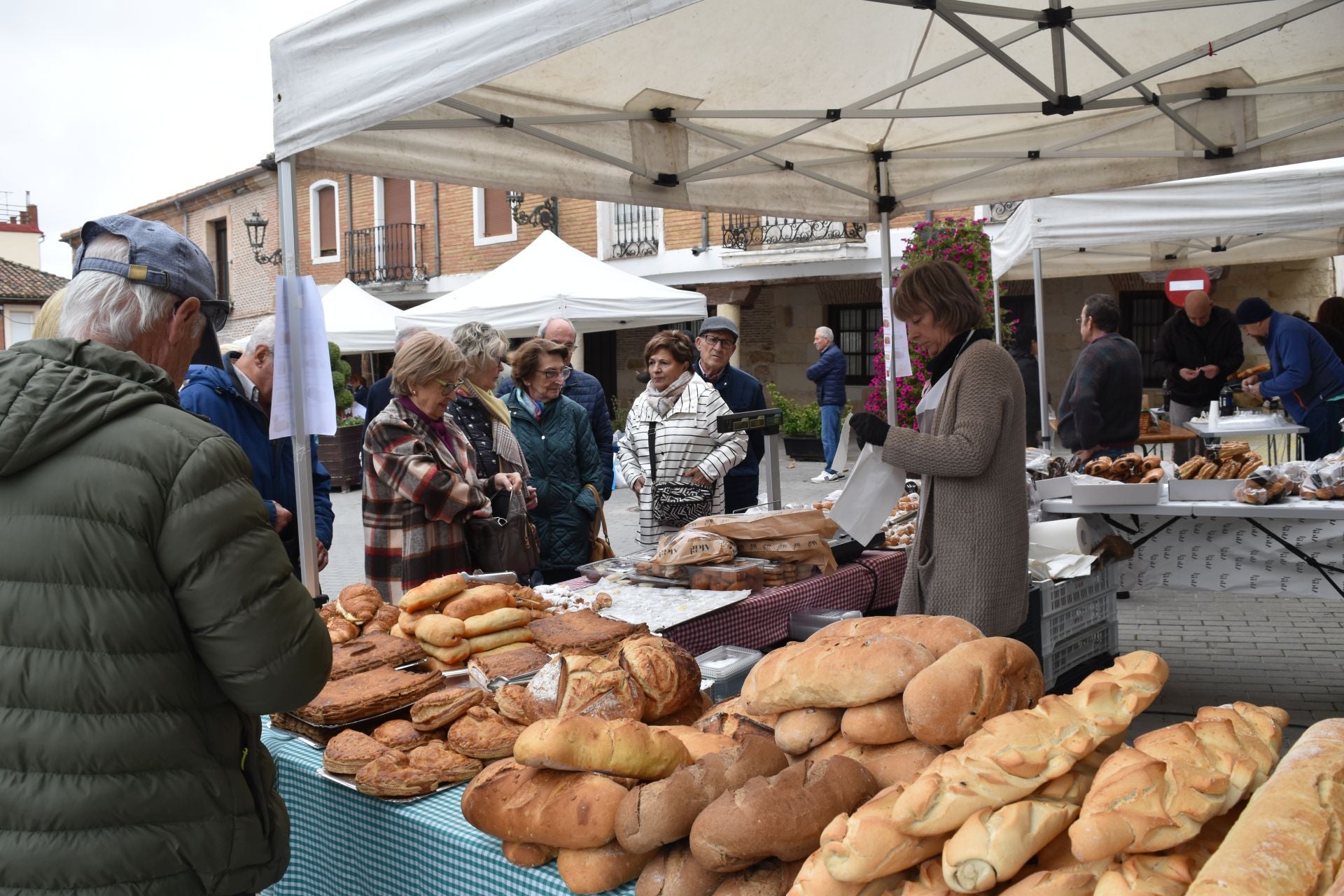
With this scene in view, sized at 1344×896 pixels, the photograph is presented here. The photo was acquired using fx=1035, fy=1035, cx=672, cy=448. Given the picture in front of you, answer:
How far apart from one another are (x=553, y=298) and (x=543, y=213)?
38.5 feet

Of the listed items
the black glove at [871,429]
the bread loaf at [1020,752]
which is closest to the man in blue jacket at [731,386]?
the black glove at [871,429]

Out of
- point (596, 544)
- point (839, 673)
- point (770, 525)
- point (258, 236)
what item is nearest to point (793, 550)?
point (770, 525)

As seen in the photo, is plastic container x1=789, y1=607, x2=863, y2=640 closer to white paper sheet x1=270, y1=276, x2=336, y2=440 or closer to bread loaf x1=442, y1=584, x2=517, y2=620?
bread loaf x1=442, y1=584, x2=517, y2=620

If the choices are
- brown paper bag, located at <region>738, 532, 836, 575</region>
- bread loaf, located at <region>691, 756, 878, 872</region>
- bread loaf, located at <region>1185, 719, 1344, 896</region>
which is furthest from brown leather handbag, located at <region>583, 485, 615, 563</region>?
bread loaf, located at <region>1185, 719, 1344, 896</region>

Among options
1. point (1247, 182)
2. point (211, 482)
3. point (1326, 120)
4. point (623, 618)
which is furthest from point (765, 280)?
point (211, 482)

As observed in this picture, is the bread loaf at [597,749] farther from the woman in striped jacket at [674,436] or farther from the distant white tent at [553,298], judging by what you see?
the distant white tent at [553,298]

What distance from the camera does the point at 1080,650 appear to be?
4.61 m

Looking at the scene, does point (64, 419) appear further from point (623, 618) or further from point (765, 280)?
point (765, 280)

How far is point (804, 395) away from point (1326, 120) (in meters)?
15.0

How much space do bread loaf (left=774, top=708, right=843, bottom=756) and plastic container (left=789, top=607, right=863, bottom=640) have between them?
60.6 inches

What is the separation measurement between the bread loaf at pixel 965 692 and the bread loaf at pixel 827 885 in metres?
0.26

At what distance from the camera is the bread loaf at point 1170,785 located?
42.8 inches

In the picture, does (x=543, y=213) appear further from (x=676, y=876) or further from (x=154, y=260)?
(x=676, y=876)

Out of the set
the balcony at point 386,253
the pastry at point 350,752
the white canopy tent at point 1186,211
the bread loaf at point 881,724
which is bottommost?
the pastry at point 350,752
